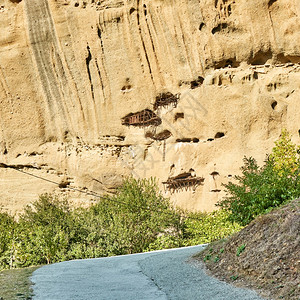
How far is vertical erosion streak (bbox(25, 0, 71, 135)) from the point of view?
24594 mm

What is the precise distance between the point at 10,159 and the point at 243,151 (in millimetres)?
13312

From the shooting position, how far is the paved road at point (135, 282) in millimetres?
6594

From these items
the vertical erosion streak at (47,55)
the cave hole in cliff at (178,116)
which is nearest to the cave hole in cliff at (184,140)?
the cave hole in cliff at (178,116)

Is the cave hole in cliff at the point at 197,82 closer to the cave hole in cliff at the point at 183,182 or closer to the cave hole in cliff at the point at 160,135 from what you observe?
the cave hole in cliff at the point at 160,135

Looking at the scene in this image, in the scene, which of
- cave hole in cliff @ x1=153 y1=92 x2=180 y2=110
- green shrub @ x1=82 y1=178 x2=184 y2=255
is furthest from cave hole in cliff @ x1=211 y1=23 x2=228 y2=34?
green shrub @ x1=82 y1=178 x2=184 y2=255

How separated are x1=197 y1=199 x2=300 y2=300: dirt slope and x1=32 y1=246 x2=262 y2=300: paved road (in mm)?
276

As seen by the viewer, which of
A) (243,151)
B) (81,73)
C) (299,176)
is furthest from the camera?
(81,73)

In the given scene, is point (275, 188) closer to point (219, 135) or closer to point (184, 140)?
point (219, 135)

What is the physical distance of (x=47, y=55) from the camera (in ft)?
81.5

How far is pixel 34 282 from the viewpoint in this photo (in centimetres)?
773

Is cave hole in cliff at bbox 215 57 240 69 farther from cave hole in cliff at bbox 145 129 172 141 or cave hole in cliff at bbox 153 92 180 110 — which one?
cave hole in cliff at bbox 145 129 172 141

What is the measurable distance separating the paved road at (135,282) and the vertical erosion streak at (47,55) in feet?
53.0

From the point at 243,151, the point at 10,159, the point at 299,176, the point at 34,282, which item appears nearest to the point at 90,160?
the point at 10,159

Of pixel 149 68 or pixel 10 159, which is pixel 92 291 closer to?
pixel 149 68
